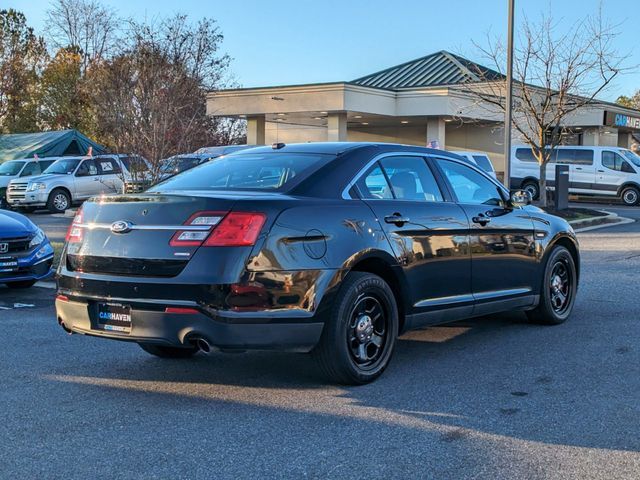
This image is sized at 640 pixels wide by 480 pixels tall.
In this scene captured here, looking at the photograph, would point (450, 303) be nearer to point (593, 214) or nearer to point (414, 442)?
point (414, 442)

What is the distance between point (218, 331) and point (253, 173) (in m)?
1.43

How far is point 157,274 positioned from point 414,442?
1.88m

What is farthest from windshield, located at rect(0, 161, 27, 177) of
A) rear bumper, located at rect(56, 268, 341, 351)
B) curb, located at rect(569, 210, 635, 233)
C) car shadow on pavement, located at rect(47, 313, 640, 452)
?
rear bumper, located at rect(56, 268, 341, 351)

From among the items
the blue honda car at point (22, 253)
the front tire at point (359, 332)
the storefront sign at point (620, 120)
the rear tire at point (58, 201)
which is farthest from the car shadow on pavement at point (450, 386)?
the storefront sign at point (620, 120)

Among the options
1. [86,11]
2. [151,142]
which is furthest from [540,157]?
[86,11]


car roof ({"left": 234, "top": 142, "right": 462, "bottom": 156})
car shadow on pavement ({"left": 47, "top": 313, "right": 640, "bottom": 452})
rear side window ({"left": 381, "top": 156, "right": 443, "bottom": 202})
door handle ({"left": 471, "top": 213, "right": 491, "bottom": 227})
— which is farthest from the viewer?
door handle ({"left": 471, "top": 213, "right": 491, "bottom": 227})

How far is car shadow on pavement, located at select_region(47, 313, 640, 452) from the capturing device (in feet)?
14.7

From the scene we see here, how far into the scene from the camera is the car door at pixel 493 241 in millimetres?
6371

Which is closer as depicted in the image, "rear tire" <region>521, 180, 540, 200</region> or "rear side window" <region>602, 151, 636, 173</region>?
"rear side window" <region>602, 151, 636, 173</region>

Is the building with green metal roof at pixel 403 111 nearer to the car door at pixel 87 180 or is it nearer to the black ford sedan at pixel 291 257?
the car door at pixel 87 180

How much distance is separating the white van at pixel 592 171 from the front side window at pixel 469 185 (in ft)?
72.1

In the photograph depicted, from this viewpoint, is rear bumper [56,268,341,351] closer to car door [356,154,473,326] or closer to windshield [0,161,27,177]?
car door [356,154,473,326]

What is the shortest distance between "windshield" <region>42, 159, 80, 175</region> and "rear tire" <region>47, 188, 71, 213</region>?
742 mm

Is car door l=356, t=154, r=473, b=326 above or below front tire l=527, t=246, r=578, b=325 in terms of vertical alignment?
above
